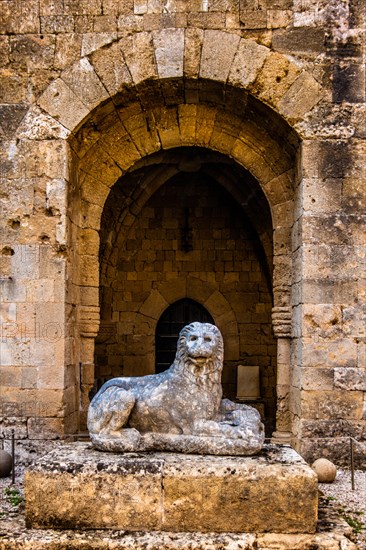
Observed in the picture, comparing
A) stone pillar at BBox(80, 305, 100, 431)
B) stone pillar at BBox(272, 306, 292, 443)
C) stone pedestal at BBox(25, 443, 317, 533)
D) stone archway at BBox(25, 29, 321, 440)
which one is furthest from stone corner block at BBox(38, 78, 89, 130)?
stone pedestal at BBox(25, 443, 317, 533)

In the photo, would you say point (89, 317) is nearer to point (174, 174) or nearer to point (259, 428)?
point (259, 428)

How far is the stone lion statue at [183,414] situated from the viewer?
13.6 feet

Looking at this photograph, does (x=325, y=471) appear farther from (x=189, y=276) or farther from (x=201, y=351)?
(x=189, y=276)

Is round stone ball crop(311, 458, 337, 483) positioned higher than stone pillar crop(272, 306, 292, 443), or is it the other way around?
stone pillar crop(272, 306, 292, 443)

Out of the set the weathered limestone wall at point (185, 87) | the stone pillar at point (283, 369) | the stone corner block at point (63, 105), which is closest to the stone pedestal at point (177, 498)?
the weathered limestone wall at point (185, 87)

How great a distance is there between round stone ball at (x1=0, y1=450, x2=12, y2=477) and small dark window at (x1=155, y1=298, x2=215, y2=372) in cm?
526

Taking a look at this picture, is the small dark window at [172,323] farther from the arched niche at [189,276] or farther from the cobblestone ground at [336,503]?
the cobblestone ground at [336,503]

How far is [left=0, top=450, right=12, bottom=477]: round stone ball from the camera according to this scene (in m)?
5.45

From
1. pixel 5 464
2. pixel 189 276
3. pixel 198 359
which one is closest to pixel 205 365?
pixel 198 359

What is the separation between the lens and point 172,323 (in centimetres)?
1077

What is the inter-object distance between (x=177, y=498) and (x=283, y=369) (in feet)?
10.2

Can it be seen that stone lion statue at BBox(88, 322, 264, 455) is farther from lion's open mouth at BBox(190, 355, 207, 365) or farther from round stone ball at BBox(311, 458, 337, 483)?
round stone ball at BBox(311, 458, 337, 483)

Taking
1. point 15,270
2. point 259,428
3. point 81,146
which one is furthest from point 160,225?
point 259,428

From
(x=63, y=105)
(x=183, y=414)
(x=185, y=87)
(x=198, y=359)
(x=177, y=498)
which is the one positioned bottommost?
(x=177, y=498)
